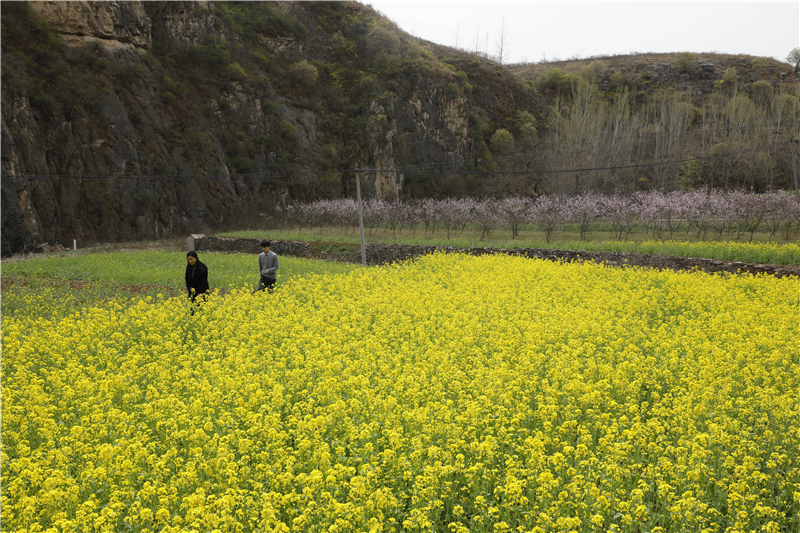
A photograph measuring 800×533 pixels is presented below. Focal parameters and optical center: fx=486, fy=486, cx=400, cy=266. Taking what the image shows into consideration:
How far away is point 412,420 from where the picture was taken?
5.43 meters

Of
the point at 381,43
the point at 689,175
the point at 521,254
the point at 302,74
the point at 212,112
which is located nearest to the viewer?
the point at 521,254

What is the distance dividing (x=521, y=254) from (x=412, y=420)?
20086mm

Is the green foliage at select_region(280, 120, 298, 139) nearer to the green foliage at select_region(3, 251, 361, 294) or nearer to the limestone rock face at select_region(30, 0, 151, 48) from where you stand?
the limestone rock face at select_region(30, 0, 151, 48)

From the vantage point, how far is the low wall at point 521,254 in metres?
17.8

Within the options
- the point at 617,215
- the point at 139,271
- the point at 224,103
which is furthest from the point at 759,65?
the point at 139,271

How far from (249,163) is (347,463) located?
5251 centimetres

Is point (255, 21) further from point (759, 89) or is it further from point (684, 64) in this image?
point (759, 89)

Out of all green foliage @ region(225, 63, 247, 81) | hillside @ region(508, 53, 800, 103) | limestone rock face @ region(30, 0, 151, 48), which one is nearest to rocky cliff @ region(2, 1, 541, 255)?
limestone rock face @ region(30, 0, 151, 48)

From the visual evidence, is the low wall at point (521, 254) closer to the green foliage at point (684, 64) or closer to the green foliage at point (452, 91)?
the green foliage at point (452, 91)

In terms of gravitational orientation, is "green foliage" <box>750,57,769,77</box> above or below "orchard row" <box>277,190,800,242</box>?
above

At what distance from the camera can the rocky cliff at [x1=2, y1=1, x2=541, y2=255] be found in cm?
3831

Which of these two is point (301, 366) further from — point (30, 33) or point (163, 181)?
point (30, 33)

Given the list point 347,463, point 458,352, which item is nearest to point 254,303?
point 458,352

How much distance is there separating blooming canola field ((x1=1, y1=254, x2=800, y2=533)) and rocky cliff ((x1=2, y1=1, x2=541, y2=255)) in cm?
2641
